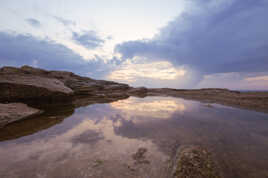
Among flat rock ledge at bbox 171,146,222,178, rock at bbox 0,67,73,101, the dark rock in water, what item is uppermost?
rock at bbox 0,67,73,101

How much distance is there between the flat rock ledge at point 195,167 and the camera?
1.70 metres

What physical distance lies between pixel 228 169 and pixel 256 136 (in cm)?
252

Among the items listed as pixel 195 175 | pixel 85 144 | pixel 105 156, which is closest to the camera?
pixel 195 175

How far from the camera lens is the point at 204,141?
9.65 ft

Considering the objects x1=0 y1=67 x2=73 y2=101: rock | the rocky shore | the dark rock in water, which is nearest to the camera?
the rocky shore

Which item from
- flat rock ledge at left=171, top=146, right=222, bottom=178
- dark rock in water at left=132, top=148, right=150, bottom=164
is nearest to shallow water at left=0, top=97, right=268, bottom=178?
dark rock in water at left=132, top=148, right=150, bottom=164

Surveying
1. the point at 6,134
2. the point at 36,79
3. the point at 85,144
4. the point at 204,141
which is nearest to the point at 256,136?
the point at 204,141

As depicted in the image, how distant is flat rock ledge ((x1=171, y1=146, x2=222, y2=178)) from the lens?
1.70 m

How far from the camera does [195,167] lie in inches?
72.2

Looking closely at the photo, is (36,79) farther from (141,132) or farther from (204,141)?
(204,141)

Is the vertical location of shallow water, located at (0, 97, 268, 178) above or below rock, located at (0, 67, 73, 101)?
below

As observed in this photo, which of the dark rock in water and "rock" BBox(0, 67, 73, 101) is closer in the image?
the dark rock in water

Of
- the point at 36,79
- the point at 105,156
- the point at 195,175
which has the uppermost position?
the point at 36,79

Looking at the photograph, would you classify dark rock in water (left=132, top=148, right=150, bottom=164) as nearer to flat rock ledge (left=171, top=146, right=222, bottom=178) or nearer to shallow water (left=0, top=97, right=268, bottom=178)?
shallow water (left=0, top=97, right=268, bottom=178)
